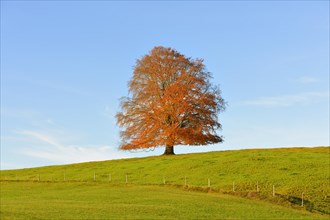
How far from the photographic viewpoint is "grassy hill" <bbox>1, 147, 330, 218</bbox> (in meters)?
46.9

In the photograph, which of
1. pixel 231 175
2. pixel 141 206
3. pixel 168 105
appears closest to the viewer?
pixel 141 206

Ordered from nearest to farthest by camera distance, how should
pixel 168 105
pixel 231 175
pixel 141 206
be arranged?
1. pixel 141 206
2. pixel 231 175
3. pixel 168 105

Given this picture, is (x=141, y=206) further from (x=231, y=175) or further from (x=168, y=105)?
(x=168, y=105)

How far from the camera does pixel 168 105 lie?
251 ft

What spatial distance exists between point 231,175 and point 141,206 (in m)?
21.2

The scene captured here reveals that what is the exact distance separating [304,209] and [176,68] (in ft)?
136

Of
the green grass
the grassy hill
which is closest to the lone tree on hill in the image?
the grassy hill

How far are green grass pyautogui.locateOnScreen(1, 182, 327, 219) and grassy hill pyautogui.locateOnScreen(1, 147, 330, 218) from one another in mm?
3954

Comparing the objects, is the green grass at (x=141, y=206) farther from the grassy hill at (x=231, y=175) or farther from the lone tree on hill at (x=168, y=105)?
the lone tree on hill at (x=168, y=105)

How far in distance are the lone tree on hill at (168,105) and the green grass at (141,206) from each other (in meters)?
26.8

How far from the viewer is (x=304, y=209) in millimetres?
41625

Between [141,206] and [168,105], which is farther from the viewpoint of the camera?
[168,105]

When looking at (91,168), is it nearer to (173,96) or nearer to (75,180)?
(75,180)

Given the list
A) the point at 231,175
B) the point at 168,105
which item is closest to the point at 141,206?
the point at 231,175
